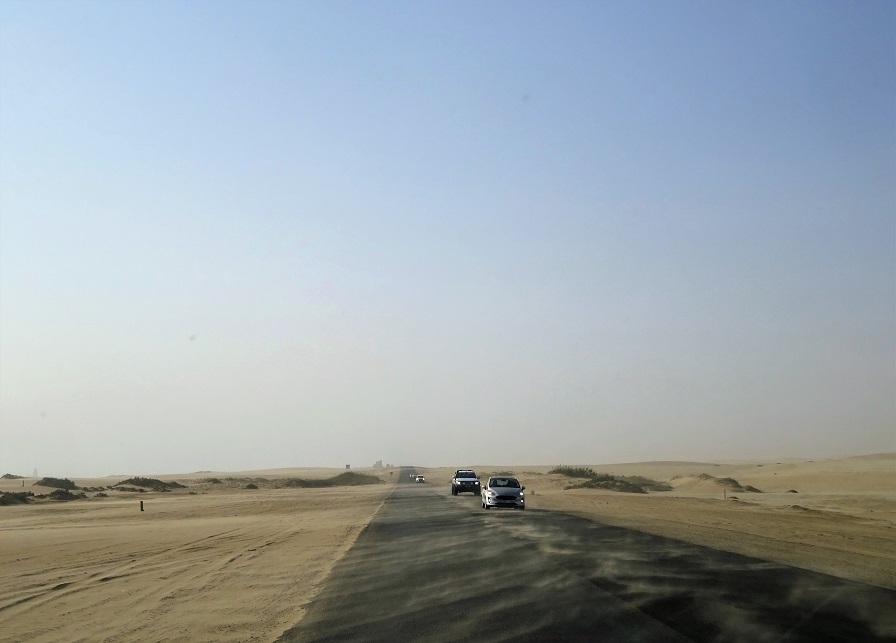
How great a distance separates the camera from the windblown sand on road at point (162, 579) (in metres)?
Result: 11.5

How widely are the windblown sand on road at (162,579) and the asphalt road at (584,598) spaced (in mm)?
837

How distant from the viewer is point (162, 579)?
16.8 m

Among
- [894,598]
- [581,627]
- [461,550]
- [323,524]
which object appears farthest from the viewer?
[323,524]

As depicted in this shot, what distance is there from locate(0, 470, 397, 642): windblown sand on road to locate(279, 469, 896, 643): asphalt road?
837mm

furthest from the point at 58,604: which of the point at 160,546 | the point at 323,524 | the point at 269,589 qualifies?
the point at 323,524

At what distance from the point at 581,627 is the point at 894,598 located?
5.22 meters

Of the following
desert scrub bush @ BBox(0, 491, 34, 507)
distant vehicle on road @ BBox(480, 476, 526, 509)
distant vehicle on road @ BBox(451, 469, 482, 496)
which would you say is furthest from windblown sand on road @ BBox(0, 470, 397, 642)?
distant vehicle on road @ BBox(451, 469, 482, 496)

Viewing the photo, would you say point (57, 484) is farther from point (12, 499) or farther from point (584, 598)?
point (584, 598)

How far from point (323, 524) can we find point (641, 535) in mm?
14566

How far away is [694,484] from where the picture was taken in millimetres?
83250

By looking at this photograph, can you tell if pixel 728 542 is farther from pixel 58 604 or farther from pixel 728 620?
pixel 58 604

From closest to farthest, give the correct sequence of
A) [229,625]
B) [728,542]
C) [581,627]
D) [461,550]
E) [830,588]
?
1. [581,627]
2. [229,625]
3. [830,588]
4. [461,550]
5. [728,542]

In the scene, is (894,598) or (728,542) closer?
(894,598)

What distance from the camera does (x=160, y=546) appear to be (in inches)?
974
